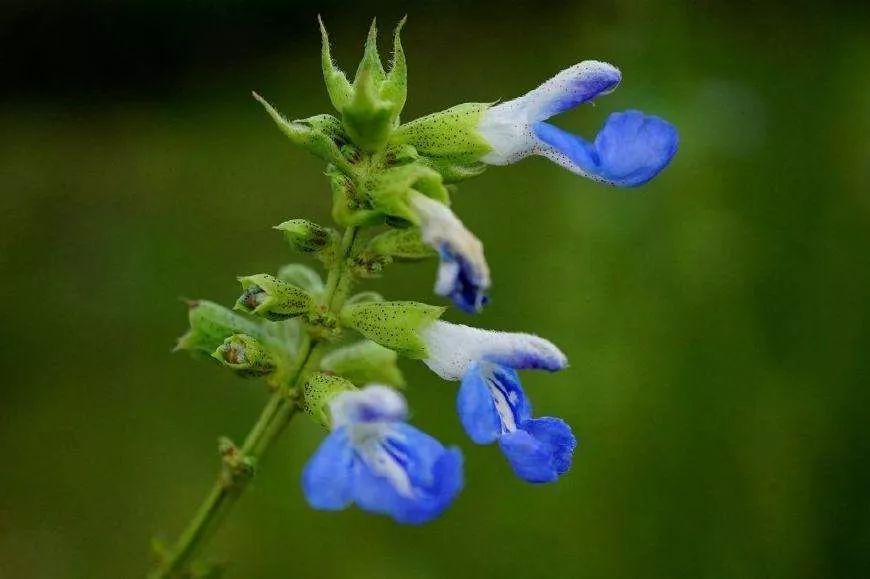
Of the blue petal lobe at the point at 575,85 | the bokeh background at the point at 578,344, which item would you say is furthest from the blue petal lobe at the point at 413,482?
the bokeh background at the point at 578,344

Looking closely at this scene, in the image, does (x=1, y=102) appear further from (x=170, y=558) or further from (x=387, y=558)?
(x=170, y=558)

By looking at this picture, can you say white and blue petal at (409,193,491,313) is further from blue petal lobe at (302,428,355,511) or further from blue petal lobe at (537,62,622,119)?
blue petal lobe at (537,62,622,119)

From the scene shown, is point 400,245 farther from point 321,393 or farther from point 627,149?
point 627,149

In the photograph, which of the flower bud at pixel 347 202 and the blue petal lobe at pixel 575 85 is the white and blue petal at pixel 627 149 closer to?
the blue petal lobe at pixel 575 85

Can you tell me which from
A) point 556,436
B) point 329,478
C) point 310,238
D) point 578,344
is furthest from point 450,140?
point 578,344

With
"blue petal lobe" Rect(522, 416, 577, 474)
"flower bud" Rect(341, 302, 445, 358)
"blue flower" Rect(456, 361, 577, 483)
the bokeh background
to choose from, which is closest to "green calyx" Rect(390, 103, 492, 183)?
"flower bud" Rect(341, 302, 445, 358)

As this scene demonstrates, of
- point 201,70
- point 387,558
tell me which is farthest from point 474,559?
point 201,70
